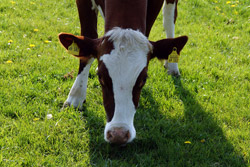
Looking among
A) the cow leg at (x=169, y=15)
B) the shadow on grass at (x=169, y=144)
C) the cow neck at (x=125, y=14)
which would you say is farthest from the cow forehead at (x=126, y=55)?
the cow leg at (x=169, y=15)

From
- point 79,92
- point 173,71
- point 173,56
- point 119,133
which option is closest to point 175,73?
point 173,71

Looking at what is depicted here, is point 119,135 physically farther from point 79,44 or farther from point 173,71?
point 173,71

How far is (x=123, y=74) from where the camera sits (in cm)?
324

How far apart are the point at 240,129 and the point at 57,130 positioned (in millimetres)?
2314

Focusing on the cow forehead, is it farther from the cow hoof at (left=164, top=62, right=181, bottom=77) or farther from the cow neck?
the cow hoof at (left=164, top=62, right=181, bottom=77)

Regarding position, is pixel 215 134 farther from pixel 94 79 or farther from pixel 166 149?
pixel 94 79

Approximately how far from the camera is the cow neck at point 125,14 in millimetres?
3664

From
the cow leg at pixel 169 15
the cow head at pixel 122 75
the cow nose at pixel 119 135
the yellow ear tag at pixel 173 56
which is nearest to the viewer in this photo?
the cow nose at pixel 119 135

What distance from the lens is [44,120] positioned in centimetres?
418

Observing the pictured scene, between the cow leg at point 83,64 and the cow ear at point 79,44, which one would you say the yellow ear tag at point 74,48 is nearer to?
the cow ear at point 79,44

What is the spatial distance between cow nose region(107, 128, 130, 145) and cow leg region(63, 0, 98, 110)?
151cm

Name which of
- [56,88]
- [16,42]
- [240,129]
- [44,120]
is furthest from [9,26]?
[240,129]

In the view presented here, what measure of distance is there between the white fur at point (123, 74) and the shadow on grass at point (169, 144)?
1.59 feet

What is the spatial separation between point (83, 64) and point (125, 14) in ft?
4.24
